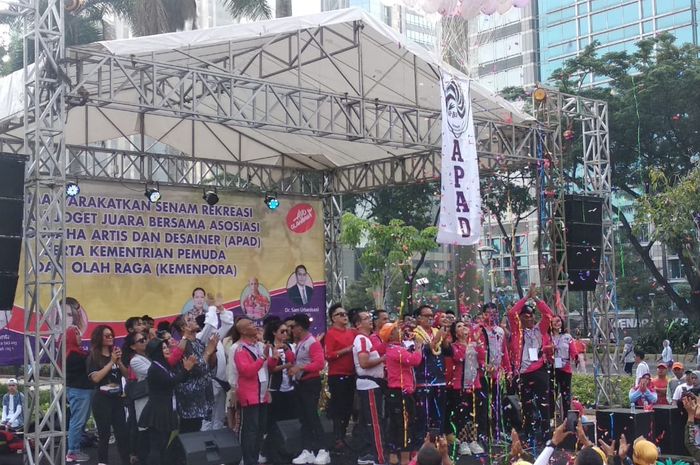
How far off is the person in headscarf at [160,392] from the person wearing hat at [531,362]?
144 inches

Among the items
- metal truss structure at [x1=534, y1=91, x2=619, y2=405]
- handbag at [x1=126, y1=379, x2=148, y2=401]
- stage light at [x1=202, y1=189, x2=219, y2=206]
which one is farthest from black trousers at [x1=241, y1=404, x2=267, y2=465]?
stage light at [x1=202, y1=189, x2=219, y2=206]

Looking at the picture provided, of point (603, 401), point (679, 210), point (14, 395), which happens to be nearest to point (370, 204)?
point (679, 210)

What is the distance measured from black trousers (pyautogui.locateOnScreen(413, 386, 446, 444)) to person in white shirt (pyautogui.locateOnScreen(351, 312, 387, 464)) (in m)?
0.37

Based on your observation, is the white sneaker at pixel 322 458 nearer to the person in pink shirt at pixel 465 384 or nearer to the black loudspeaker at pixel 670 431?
the person in pink shirt at pixel 465 384

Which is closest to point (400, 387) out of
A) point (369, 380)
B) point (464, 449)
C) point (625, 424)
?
point (369, 380)

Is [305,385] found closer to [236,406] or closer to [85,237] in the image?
[236,406]

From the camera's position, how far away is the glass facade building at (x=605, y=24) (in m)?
56.2

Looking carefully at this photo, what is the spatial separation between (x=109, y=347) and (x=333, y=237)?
7.70 m

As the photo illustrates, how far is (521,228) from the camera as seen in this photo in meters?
49.0

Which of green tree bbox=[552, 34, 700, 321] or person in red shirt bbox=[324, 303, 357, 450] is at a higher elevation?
green tree bbox=[552, 34, 700, 321]

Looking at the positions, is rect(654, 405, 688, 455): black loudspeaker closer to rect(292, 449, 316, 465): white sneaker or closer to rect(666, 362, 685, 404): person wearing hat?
rect(666, 362, 685, 404): person wearing hat

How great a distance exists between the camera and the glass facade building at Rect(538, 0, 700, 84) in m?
56.2

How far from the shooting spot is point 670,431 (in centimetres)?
850

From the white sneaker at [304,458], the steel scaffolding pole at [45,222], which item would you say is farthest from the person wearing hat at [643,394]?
the steel scaffolding pole at [45,222]
